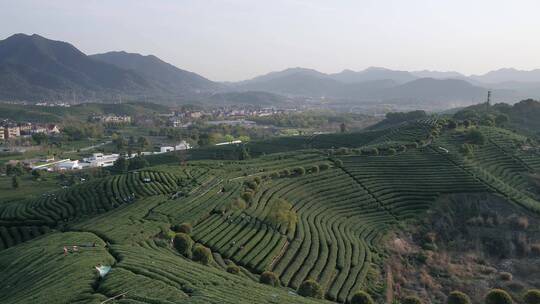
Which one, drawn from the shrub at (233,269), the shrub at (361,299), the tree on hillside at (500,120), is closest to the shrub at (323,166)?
the shrub at (233,269)

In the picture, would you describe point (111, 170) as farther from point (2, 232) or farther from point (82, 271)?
point (82, 271)

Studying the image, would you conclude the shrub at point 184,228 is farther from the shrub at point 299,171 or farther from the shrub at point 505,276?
the shrub at point 505,276

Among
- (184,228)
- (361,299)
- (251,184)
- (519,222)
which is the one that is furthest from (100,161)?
(361,299)

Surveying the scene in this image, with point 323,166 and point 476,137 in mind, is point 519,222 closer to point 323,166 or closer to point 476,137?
point 323,166

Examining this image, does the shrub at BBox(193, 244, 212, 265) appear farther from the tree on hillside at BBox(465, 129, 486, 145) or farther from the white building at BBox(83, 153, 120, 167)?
the white building at BBox(83, 153, 120, 167)

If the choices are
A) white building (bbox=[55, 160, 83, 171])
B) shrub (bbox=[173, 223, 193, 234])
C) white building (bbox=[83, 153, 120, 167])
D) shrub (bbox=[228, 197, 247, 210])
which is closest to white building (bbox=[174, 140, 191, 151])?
white building (bbox=[83, 153, 120, 167])

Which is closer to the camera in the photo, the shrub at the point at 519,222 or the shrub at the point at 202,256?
the shrub at the point at 202,256
